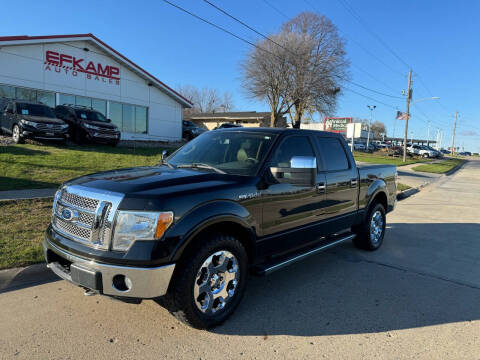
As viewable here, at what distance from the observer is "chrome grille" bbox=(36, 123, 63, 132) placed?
1323 centimetres

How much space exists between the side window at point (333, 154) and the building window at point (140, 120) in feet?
69.0

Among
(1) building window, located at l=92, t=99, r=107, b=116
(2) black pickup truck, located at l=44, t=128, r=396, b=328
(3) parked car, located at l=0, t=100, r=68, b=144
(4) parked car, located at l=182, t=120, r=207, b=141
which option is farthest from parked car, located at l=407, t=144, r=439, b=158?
(2) black pickup truck, located at l=44, t=128, r=396, b=328

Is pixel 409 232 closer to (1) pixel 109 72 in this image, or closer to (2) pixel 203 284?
(2) pixel 203 284

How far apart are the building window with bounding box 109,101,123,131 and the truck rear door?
65.4ft

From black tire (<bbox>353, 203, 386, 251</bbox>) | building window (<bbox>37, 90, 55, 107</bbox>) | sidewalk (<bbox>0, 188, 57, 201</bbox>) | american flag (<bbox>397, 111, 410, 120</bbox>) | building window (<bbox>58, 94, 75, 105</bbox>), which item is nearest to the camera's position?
black tire (<bbox>353, 203, 386, 251</bbox>)

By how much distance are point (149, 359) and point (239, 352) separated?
0.71m

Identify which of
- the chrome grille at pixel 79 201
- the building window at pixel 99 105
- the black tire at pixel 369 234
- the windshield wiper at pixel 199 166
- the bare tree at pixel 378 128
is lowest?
the black tire at pixel 369 234

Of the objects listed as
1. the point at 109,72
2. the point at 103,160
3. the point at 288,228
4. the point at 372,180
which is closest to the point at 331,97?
the point at 109,72

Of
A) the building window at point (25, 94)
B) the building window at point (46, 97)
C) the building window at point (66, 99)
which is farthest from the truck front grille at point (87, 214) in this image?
the building window at point (66, 99)

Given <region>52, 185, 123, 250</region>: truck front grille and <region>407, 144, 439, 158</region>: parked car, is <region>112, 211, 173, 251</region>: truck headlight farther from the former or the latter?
<region>407, 144, 439, 158</region>: parked car

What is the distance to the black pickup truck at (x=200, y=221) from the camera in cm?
270

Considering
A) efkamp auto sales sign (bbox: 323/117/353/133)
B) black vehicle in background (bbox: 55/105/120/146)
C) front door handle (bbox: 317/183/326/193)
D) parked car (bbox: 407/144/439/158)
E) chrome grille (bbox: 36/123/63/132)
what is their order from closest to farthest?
front door handle (bbox: 317/183/326/193)
chrome grille (bbox: 36/123/63/132)
black vehicle in background (bbox: 55/105/120/146)
efkamp auto sales sign (bbox: 323/117/353/133)
parked car (bbox: 407/144/439/158)

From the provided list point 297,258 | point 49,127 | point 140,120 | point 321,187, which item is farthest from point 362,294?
point 140,120

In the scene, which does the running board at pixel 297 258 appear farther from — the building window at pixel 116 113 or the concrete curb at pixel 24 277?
the building window at pixel 116 113
